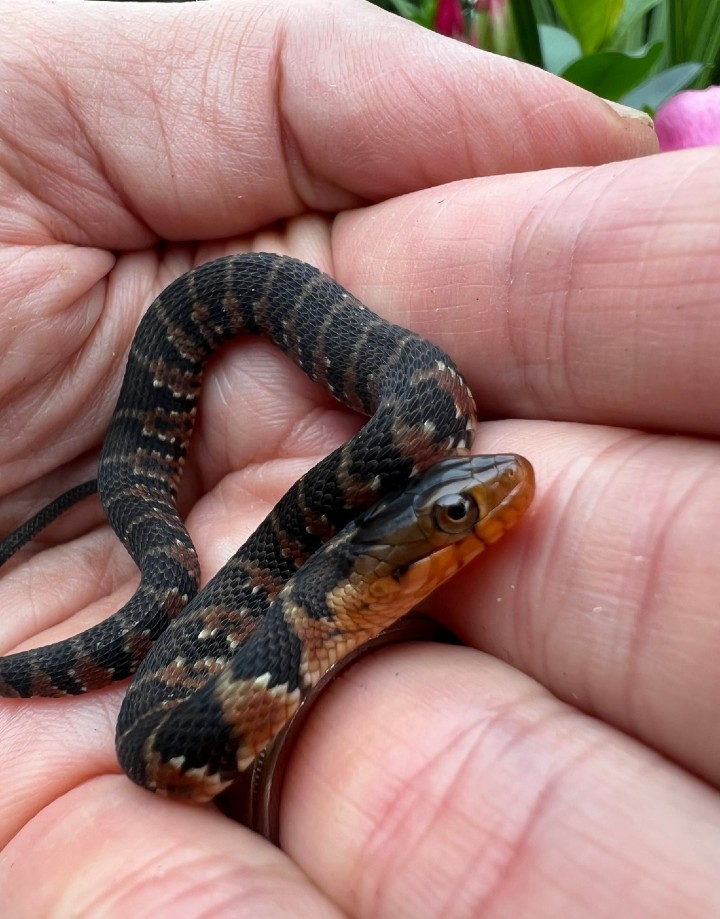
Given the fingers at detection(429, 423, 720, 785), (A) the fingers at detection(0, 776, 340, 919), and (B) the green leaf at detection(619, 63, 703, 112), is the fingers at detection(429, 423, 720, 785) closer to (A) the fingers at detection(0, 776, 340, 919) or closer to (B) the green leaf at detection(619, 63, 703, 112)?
(A) the fingers at detection(0, 776, 340, 919)

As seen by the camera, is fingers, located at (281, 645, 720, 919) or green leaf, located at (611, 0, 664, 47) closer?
fingers, located at (281, 645, 720, 919)

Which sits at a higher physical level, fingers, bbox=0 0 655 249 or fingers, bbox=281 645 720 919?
fingers, bbox=0 0 655 249

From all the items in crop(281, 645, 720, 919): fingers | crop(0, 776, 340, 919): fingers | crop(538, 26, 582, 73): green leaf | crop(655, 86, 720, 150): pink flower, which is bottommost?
crop(0, 776, 340, 919): fingers

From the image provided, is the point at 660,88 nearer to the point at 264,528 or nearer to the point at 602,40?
the point at 602,40

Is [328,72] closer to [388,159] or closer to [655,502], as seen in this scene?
[388,159]

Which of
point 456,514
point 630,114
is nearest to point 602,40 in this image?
point 630,114

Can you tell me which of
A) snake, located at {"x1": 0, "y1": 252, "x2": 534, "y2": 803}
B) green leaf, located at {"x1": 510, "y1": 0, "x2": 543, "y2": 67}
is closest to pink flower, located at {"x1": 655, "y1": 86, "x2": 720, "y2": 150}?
green leaf, located at {"x1": 510, "y1": 0, "x2": 543, "y2": 67}
